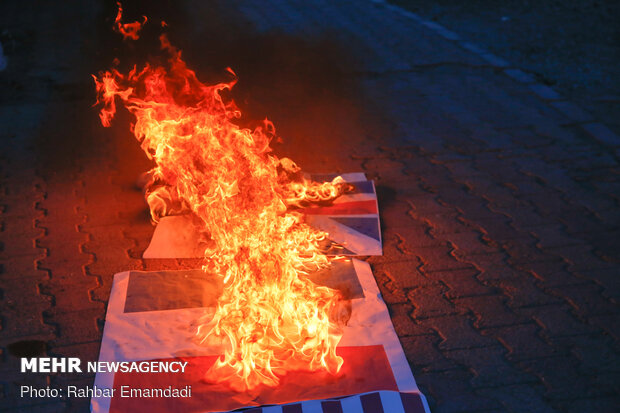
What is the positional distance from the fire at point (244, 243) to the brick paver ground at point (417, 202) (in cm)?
47

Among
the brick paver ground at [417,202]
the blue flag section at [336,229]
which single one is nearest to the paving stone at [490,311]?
the brick paver ground at [417,202]

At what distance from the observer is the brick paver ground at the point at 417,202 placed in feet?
11.4

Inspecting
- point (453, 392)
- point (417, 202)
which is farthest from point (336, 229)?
point (453, 392)

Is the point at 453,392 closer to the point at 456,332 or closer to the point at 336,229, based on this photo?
the point at 456,332

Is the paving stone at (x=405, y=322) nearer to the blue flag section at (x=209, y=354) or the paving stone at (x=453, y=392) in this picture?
the blue flag section at (x=209, y=354)

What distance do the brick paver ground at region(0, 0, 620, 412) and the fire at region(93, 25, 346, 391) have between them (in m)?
0.47

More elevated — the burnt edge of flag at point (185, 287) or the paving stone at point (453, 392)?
the paving stone at point (453, 392)

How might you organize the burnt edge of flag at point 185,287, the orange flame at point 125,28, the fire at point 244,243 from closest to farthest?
the fire at point 244,243, the burnt edge of flag at point 185,287, the orange flame at point 125,28

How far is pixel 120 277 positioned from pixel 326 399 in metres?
1.82

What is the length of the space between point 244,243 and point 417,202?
2021 mm

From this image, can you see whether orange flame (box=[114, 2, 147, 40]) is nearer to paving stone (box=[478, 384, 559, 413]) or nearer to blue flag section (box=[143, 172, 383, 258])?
blue flag section (box=[143, 172, 383, 258])

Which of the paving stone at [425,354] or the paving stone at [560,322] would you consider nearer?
the paving stone at [425,354]

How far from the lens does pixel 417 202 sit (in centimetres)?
525

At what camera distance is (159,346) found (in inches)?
140
